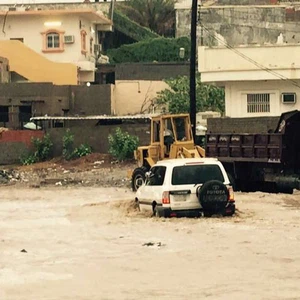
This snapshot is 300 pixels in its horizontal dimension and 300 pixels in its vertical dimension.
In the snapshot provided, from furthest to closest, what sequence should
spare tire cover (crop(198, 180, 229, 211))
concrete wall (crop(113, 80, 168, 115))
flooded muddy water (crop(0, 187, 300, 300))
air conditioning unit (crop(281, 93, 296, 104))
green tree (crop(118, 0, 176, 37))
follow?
1. green tree (crop(118, 0, 176, 37))
2. concrete wall (crop(113, 80, 168, 115))
3. air conditioning unit (crop(281, 93, 296, 104))
4. spare tire cover (crop(198, 180, 229, 211))
5. flooded muddy water (crop(0, 187, 300, 300))

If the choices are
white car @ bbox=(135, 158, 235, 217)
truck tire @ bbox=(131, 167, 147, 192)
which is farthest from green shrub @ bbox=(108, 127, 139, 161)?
white car @ bbox=(135, 158, 235, 217)

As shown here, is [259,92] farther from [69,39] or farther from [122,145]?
[69,39]

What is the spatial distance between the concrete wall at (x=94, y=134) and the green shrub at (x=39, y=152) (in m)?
0.43

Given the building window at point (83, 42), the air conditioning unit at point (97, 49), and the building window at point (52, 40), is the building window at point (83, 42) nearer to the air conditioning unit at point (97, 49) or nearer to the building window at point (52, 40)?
the building window at point (52, 40)

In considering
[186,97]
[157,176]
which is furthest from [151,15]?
[157,176]

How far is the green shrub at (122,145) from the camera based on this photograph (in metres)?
48.0

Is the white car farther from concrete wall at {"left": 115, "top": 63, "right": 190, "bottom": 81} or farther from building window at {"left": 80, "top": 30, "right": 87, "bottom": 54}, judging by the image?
building window at {"left": 80, "top": 30, "right": 87, "bottom": 54}

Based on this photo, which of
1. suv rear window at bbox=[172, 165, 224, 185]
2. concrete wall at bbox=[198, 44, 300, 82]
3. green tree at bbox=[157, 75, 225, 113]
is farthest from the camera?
green tree at bbox=[157, 75, 225, 113]

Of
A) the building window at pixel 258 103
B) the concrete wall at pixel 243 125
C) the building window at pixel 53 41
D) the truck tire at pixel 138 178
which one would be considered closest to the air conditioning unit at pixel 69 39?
the building window at pixel 53 41

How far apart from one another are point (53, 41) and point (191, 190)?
46.0 metres

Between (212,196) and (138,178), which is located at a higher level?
(212,196)

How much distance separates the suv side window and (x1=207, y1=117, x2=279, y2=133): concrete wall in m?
15.1

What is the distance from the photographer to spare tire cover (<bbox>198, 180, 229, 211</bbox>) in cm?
2347

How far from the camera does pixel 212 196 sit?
23.5 m
